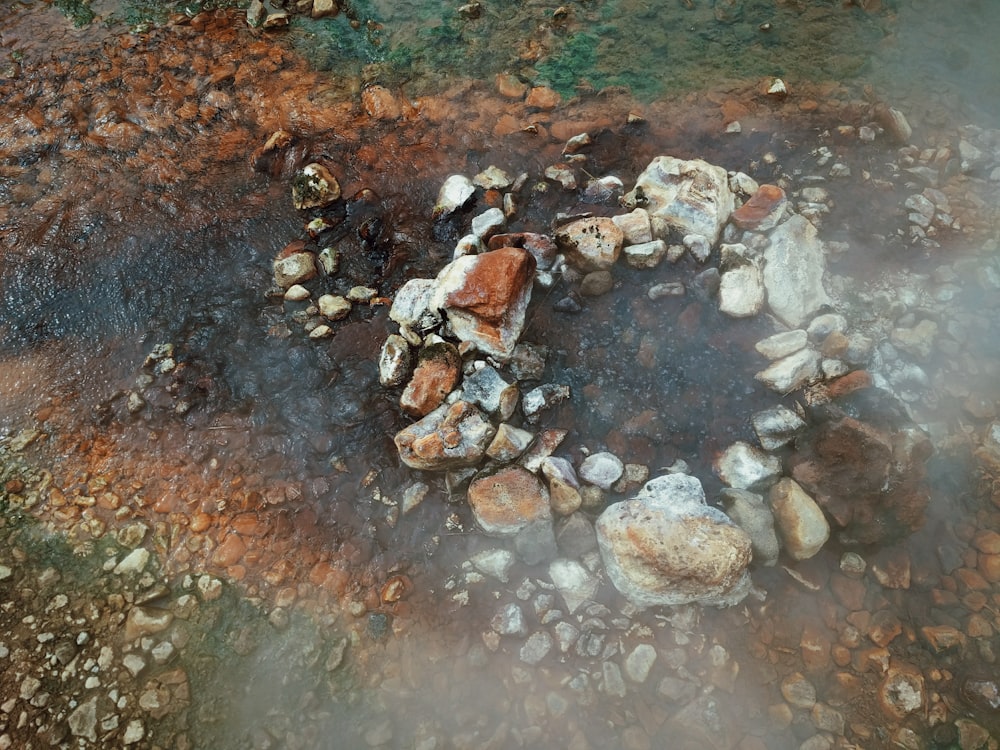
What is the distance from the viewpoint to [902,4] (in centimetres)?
385

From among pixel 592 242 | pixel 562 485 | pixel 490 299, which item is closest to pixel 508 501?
pixel 562 485

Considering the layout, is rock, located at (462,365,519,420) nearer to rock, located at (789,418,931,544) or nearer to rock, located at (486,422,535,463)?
rock, located at (486,422,535,463)

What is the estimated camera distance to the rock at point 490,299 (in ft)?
8.25

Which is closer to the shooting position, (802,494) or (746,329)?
(802,494)

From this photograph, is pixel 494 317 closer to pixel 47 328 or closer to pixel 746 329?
pixel 746 329

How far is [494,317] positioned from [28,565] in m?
2.06

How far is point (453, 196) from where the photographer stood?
3074 millimetres

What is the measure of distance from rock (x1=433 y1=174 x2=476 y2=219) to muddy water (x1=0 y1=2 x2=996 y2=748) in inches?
3.8

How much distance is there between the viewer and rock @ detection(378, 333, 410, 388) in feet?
8.45

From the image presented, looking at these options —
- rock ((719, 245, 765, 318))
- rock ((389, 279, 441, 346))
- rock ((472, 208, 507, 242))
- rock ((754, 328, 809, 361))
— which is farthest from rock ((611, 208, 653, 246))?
rock ((389, 279, 441, 346))

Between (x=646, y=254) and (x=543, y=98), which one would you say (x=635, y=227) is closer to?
(x=646, y=254)

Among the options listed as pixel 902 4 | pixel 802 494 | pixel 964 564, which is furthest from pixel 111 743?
pixel 902 4

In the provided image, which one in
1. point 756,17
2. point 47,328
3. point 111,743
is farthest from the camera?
point 756,17

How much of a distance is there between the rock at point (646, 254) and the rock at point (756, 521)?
1.11 metres
